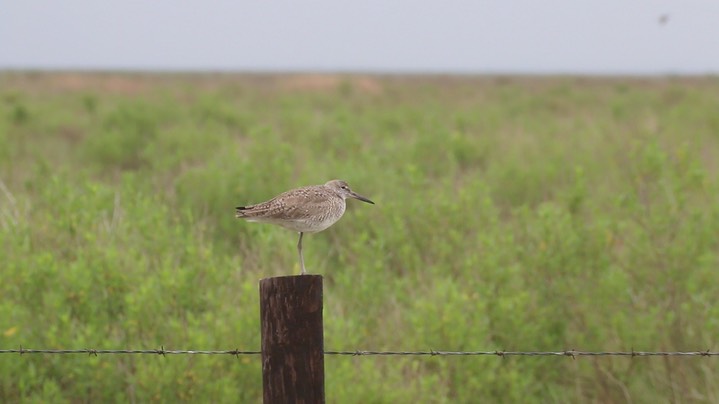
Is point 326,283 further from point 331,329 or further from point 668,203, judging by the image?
point 668,203

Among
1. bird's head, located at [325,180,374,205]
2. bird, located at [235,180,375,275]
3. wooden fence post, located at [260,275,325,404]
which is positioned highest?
bird's head, located at [325,180,374,205]

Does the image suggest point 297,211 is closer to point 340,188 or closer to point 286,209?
point 286,209

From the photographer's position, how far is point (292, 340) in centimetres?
422

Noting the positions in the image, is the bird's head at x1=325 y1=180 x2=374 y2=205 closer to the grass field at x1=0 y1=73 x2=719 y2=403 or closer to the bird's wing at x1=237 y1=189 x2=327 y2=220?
the bird's wing at x1=237 y1=189 x2=327 y2=220

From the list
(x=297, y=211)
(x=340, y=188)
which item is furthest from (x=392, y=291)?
(x=297, y=211)

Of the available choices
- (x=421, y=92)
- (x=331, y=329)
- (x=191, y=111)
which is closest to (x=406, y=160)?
(x=331, y=329)

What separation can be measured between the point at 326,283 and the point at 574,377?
267 cm

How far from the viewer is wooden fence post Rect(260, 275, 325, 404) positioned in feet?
13.8

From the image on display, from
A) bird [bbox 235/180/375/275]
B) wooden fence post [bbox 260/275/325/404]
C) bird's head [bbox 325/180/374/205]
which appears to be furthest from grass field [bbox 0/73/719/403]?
wooden fence post [bbox 260/275/325/404]

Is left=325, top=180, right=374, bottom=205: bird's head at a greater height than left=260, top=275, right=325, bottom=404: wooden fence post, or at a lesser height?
greater

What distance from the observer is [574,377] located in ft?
29.8

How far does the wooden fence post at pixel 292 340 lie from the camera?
4.21 meters

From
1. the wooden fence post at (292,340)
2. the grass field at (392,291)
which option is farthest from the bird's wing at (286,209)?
the grass field at (392,291)

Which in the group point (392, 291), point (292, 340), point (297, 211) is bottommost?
point (292, 340)
